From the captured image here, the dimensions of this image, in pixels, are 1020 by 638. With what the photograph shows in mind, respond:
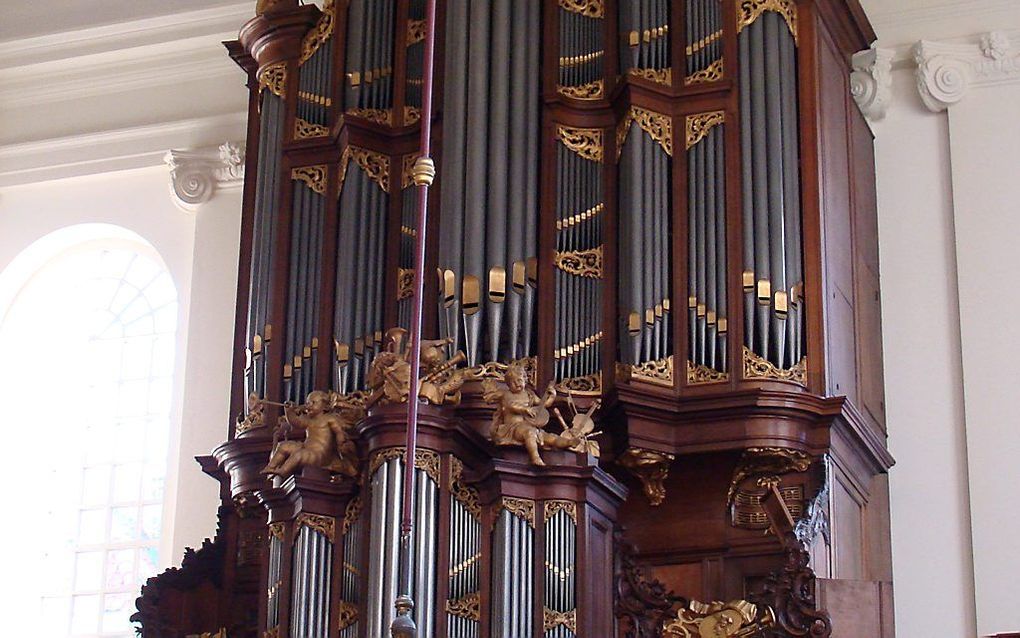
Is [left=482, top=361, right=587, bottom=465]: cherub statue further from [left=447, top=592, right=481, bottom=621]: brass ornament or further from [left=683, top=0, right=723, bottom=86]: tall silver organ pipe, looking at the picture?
[left=683, top=0, right=723, bottom=86]: tall silver organ pipe

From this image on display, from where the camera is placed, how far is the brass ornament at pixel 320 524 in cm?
973

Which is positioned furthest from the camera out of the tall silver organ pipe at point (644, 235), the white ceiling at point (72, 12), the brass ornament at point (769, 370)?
the white ceiling at point (72, 12)

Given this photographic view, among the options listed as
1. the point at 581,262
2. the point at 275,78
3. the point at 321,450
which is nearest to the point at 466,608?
the point at 321,450

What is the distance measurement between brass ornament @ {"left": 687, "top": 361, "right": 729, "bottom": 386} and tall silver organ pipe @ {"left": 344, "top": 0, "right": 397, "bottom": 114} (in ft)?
8.29

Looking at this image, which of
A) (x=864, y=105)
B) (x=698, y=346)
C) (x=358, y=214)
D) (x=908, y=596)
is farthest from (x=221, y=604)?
(x=864, y=105)

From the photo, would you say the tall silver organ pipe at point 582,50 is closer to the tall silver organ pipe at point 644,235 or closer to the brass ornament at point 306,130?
the tall silver organ pipe at point 644,235

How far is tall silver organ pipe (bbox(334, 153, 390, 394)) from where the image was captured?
10.7 meters

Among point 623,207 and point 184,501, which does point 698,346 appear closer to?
point 623,207

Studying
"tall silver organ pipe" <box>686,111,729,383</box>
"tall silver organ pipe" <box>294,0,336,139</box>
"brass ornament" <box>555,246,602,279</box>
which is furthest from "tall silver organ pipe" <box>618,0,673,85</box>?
"tall silver organ pipe" <box>294,0,336,139</box>

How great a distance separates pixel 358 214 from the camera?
1112cm

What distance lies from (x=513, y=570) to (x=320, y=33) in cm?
395

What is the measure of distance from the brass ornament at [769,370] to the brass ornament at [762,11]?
1913mm

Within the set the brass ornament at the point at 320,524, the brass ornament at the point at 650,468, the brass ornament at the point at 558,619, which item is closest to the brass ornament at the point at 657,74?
the brass ornament at the point at 650,468

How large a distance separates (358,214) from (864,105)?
10.3 ft
